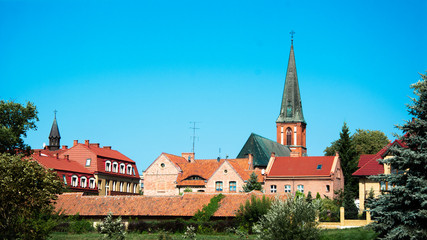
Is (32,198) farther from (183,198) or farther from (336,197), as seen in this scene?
(336,197)

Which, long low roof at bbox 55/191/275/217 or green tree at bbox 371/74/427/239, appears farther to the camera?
long low roof at bbox 55/191/275/217

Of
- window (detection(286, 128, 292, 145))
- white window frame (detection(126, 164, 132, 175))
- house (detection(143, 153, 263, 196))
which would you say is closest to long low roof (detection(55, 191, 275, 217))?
house (detection(143, 153, 263, 196))

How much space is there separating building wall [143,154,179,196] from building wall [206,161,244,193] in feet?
18.0

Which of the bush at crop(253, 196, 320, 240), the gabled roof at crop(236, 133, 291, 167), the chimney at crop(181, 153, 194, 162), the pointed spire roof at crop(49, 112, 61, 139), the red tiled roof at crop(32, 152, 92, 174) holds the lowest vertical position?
the bush at crop(253, 196, 320, 240)

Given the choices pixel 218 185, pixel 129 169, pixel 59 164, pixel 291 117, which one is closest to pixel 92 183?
pixel 59 164

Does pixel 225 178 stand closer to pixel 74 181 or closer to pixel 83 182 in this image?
pixel 83 182

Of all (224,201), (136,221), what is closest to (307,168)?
(224,201)

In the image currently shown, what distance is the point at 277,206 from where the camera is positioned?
30.1 metres

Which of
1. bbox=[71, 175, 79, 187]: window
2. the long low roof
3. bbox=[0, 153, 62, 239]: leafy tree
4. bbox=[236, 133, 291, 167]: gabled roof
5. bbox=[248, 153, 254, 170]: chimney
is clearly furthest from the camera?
bbox=[236, 133, 291, 167]: gabled roof

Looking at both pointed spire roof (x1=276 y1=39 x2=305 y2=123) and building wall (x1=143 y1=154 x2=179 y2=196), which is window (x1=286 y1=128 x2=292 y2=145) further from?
building wall (x1=143 y1=154 x2=179 y2=196)

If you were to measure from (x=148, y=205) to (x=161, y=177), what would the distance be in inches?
942

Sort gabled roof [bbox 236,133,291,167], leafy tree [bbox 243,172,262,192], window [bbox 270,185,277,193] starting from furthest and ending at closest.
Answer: gabled roof [bbox 236,133,291,167], window [bbox 270,185,277,193], leafy tree [bbox 243,172,262,192]

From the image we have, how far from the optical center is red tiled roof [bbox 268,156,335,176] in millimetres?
69500

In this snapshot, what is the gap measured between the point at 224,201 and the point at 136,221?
26.5ft
